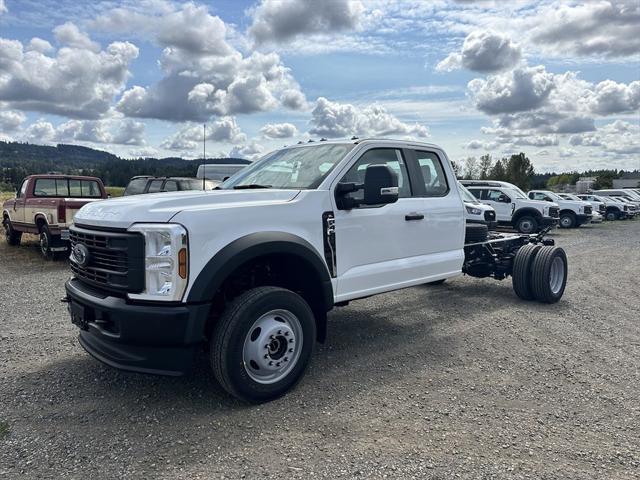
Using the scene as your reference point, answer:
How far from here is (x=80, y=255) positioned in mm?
3951

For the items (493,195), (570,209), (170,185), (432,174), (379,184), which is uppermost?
(170,185)

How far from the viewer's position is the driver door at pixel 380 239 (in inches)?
175

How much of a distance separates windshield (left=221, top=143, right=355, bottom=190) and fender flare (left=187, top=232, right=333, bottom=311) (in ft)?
2.38

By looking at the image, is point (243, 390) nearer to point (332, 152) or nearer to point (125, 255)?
point (125, 255)

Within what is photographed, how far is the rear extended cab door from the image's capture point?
14.7ft

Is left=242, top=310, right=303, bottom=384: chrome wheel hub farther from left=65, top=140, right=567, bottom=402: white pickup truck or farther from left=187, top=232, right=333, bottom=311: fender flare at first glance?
left=187, top=232, right=333, bottom=311: fender flare

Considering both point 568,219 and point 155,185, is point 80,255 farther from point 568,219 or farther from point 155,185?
A: point 568,219

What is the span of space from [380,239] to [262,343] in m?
1.63

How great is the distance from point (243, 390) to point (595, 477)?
7.53 ft

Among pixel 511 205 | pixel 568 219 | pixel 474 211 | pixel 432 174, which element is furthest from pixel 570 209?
pixel 432 174

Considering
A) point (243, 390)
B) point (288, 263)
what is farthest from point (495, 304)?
point (243, 390)

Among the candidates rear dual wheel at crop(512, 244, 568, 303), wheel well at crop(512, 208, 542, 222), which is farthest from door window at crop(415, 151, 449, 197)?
wheel well at crop(512, 208, 542, 222)

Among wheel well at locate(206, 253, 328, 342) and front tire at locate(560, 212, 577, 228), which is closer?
wheel well at locate(206, 253, 328, 342)

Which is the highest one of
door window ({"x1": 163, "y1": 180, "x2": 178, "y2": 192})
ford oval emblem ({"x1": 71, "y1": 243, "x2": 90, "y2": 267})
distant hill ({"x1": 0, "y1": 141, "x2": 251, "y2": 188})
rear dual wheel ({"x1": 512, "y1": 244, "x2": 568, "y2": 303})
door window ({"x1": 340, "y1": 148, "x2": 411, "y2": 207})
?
distant hill ({"x1": 0, "y1": 141, "x2": 251, "y2": 188})
